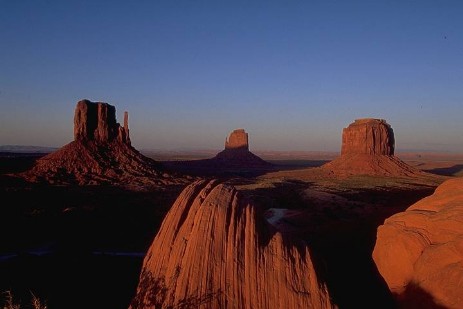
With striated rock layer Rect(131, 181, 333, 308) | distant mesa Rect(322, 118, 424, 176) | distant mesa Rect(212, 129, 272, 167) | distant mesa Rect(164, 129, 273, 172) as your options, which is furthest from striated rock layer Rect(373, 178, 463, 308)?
distant mesa Rect(212, 129, 272, 167)

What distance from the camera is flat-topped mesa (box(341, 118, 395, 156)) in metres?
77.2

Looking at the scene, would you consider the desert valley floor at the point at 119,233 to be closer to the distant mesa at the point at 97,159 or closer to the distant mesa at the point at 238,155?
the distant mesa at the point at 97,159

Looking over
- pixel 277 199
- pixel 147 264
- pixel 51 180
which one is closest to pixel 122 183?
pixel 51 180

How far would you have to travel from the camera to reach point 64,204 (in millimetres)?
32812

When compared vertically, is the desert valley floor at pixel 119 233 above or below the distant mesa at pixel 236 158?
below

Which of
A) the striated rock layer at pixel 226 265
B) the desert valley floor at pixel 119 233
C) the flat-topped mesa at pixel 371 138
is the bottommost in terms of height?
the desert valley floor at pixel 119 233

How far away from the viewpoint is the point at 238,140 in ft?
416

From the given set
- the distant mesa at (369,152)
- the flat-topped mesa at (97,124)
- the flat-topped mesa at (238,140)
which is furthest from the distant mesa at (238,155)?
the flat-topped mesa at (97,124)

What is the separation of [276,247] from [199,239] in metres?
1.85

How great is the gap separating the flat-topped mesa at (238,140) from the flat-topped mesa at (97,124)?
223 ft

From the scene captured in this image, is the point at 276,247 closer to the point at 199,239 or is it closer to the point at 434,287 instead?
the point at 199,239

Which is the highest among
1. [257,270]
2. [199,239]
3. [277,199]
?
[199,239]

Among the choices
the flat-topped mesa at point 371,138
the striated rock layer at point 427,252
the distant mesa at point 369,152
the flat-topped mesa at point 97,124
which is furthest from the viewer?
the flat-topped mesa at point 371,138

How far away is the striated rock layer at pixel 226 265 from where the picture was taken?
7.69 metres
